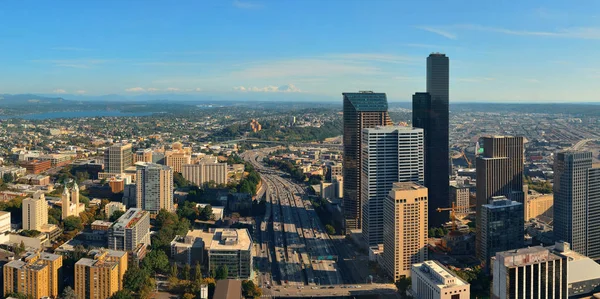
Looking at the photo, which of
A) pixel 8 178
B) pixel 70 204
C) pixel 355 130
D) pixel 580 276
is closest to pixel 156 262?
pixel 70 204

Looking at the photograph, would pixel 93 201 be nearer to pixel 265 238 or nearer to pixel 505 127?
pixel 265 238

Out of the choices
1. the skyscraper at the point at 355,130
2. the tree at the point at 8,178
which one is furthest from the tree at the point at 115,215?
the tree at the point at 8,178

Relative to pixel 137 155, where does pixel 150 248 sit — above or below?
below

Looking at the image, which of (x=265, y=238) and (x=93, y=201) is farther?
(x=93, y=201)

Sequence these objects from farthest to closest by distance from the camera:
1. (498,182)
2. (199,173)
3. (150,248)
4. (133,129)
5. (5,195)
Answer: (133,129)
(199,173)
(5,195)
(498,182)
(150,248)

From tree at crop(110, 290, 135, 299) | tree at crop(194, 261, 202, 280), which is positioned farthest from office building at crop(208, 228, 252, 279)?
tree at crop(110, 290, 135, 299)

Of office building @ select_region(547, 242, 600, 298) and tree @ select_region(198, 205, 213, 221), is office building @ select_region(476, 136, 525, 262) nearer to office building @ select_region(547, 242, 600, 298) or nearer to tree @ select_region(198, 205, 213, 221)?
office building @ select_region(547, 242, 600, 298)

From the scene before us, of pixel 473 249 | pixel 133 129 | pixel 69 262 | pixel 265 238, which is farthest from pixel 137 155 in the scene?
pixel 133 129
